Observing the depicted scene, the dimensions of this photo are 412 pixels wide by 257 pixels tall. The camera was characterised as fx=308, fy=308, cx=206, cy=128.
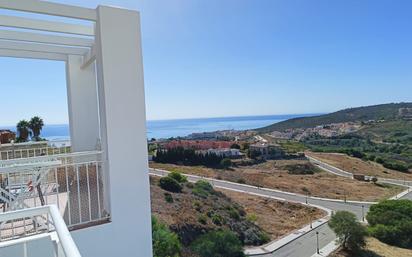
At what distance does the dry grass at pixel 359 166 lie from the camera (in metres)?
33.2

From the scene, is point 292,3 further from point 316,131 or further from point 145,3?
point 316,131

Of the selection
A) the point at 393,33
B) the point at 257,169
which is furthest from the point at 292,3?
the point at 257,169

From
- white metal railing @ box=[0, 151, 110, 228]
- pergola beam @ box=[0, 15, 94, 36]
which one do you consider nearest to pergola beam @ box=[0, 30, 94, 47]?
pergola beam @ box=[0, 15, 94, 36]

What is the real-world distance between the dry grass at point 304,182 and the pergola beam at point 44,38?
24343 mm

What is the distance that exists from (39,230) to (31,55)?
2.54 meters

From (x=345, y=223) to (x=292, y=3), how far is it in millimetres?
10602

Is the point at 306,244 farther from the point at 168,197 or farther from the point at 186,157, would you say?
the point at 186,157

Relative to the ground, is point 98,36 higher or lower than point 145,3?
lower

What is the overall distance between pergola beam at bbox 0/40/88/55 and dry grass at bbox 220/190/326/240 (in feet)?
47.8

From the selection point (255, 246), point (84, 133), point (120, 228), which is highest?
point (84, 133)

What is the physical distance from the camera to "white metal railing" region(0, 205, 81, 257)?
91 centimetres

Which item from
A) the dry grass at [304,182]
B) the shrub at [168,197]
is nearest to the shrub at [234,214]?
the shrub at [168,197]

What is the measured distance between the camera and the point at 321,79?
43.6m

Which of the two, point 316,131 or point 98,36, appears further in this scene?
point 316,131
